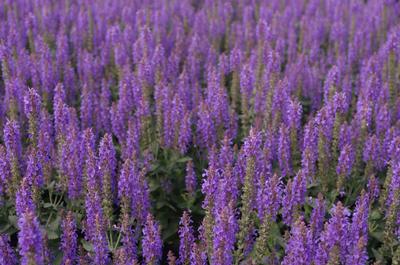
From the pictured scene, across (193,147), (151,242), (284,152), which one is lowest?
(193,147)

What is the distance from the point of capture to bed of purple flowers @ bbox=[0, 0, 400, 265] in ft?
14.4

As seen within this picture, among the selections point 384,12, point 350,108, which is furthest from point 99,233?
point 384,12

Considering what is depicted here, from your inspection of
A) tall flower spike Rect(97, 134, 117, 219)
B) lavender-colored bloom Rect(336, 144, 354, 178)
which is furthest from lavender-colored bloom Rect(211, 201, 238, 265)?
lavender-colored bloom Rect(336, 144, 354, 178)

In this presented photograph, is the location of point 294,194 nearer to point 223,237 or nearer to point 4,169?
point 223,237

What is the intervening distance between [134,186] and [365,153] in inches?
93.7

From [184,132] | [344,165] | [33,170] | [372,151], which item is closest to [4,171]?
[33,170]

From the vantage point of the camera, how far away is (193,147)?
6.34m

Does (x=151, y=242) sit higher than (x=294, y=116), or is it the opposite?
(x=294, y=116)

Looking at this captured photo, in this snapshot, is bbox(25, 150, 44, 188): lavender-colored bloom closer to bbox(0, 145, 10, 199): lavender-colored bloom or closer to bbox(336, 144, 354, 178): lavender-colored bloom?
bbox(0, 145, 10, 199): lavender-colored bloom

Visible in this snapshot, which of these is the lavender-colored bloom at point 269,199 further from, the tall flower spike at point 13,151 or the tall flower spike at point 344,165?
the tall flower spike at point 13,151

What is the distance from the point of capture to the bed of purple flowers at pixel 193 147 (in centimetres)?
439

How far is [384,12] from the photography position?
32.8ft

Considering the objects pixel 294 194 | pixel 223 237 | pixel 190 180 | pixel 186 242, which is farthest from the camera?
pixel 190 180

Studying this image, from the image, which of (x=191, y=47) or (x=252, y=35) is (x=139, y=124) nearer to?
(x=191, y=47)
